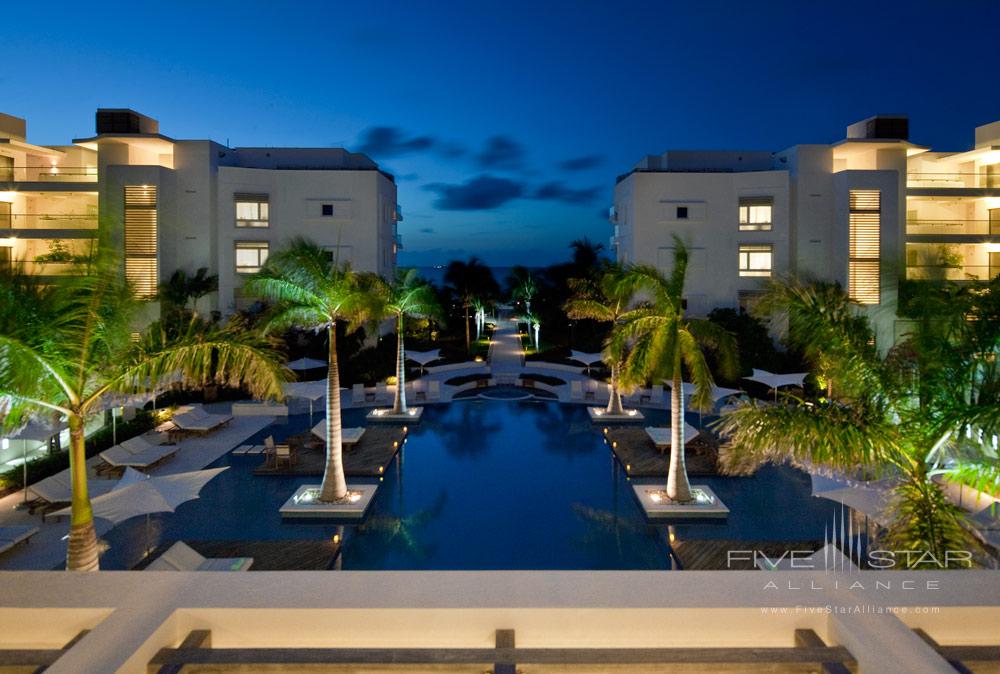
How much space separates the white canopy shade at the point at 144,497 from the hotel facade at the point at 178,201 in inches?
828

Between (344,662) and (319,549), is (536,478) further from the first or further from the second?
(344,662)

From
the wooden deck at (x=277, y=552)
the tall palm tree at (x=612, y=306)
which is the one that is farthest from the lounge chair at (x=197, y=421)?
the tall palm tree at (x=612, y=306)

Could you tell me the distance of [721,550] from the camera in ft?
35.5

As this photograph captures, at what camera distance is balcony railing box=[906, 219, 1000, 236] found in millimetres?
31312

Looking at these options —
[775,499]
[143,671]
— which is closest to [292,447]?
[775,499]

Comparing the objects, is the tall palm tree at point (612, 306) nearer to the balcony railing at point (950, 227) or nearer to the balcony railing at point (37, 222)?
the balcony railing at point (950, 227)

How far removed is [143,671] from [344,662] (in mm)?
1116

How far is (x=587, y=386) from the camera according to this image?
25.4 metres

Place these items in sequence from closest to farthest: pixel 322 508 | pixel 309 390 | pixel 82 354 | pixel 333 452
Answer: pixel 82 354, pixel 322 508, pixel 333 452, pixel 309 390

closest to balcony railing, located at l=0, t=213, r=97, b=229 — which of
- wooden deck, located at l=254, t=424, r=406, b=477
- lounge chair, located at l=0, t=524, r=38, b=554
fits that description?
wooden deck, located at l=254, t=424, r=406, b=477

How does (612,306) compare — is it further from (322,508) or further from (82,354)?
(82,354)

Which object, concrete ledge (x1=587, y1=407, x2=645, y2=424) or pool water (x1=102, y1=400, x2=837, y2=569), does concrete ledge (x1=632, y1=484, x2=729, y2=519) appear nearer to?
pool water (x1=102, y1=400, x2=837, y2=569)

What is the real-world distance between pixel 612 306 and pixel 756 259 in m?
14.6

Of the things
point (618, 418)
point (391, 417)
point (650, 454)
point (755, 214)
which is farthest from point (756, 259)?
point (391, 417)
